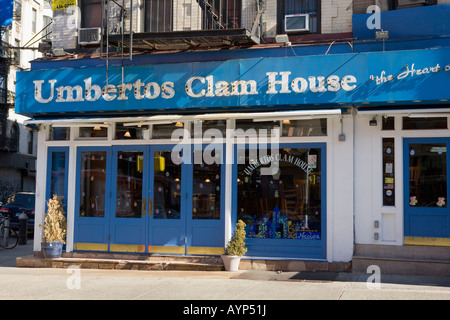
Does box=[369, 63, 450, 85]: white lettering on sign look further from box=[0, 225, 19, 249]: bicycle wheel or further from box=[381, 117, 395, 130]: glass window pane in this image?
box=[0, 225, 19, 249]: bicycle wheel

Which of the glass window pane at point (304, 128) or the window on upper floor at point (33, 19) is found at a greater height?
the window on upper floor at point (33, 19)

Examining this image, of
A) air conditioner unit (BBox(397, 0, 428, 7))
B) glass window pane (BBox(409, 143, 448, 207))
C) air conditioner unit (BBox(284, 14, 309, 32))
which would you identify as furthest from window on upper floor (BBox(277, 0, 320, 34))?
glass window pane (BBox(409, 143, 448, 207))

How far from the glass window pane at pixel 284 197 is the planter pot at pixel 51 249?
3993mm

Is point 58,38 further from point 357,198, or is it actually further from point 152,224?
point 357,198

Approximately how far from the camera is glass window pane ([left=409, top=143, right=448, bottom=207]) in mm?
11000

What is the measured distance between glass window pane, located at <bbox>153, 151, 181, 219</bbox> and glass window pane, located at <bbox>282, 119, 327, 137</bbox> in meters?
2.42

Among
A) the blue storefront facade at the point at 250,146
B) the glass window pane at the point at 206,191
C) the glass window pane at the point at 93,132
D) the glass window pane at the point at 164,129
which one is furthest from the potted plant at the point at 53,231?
the glass window pane at the point at 206,191

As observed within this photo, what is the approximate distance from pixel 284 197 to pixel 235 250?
149cm

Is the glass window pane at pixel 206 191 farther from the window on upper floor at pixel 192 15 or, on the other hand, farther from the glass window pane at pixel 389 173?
the glass window pane at pixel 389 173

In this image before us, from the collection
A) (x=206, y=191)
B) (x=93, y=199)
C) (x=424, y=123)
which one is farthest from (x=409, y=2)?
(x=93, y=199)

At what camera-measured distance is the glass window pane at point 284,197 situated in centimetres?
1156

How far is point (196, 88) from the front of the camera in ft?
38.8

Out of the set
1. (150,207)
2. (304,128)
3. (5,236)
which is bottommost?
(5,236)

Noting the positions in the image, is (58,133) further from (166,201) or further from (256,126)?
(256,126)
